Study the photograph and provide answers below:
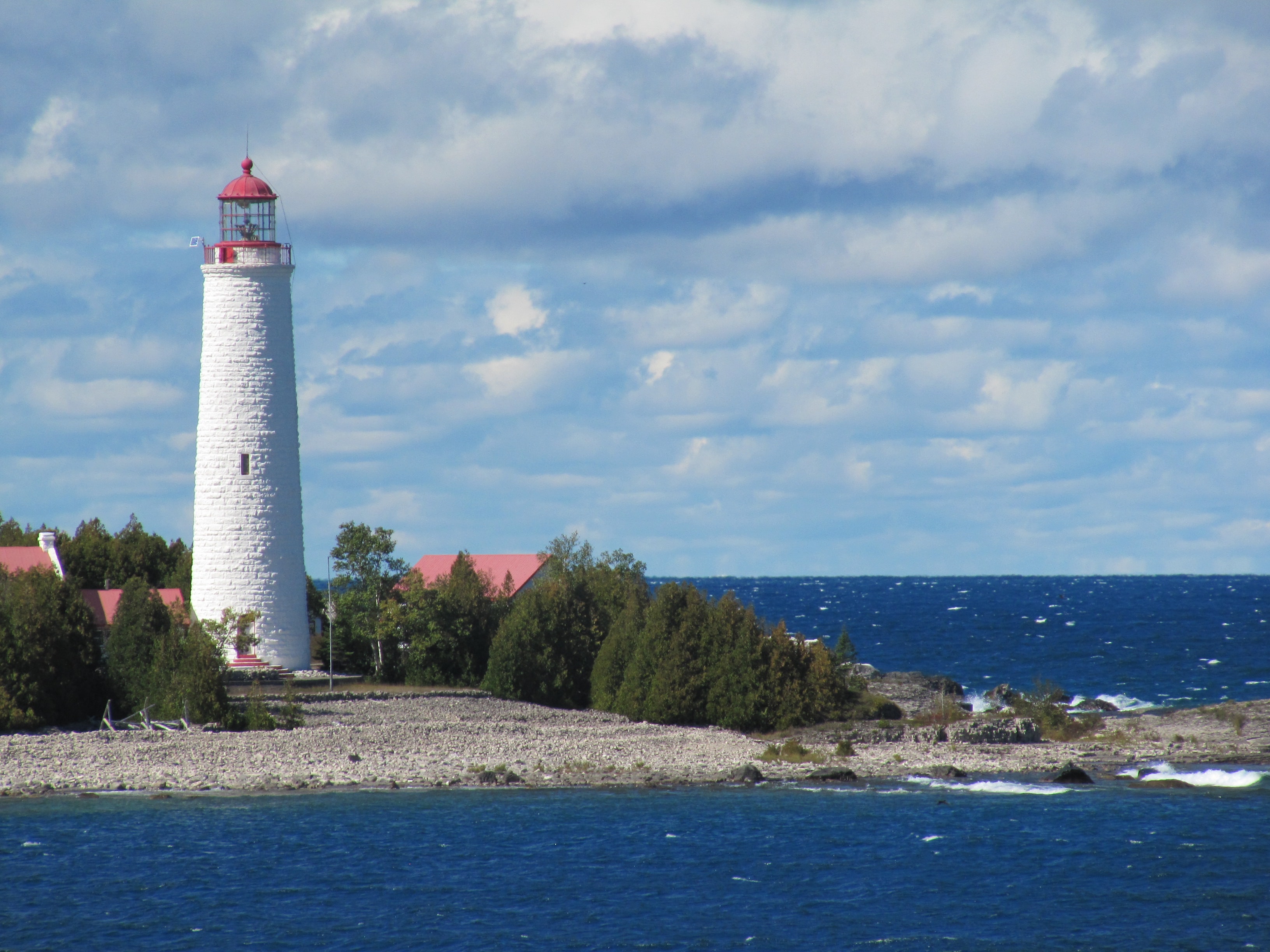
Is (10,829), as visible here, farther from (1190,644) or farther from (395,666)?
(1190,644)

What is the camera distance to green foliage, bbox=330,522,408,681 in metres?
45.3

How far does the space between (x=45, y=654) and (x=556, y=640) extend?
16155 mm

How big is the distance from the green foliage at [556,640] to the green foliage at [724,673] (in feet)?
6.68

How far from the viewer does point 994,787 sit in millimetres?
33750

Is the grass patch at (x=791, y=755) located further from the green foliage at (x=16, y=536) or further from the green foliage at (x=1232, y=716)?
the green foliage at (x=16, y=536)

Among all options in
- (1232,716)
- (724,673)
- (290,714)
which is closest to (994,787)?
(724,673)

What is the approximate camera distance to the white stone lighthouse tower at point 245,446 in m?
40.7

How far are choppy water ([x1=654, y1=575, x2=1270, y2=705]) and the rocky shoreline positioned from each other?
66.4 ft

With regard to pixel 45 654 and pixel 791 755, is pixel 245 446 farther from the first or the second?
pixel 791 755

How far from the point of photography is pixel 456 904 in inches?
956

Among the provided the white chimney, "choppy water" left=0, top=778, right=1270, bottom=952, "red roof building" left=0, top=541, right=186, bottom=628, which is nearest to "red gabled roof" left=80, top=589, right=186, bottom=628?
"red roof building" left=0, top=541, right=186, bottom=628

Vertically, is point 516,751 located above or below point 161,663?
below

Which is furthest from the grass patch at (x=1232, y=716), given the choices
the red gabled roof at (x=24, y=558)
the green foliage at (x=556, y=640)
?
the red gabled roof at (x=24, y=558)

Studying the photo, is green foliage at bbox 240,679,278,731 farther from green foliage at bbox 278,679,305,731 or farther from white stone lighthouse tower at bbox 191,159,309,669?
white stone lighthouse tower at bbox 191,159,309,669
